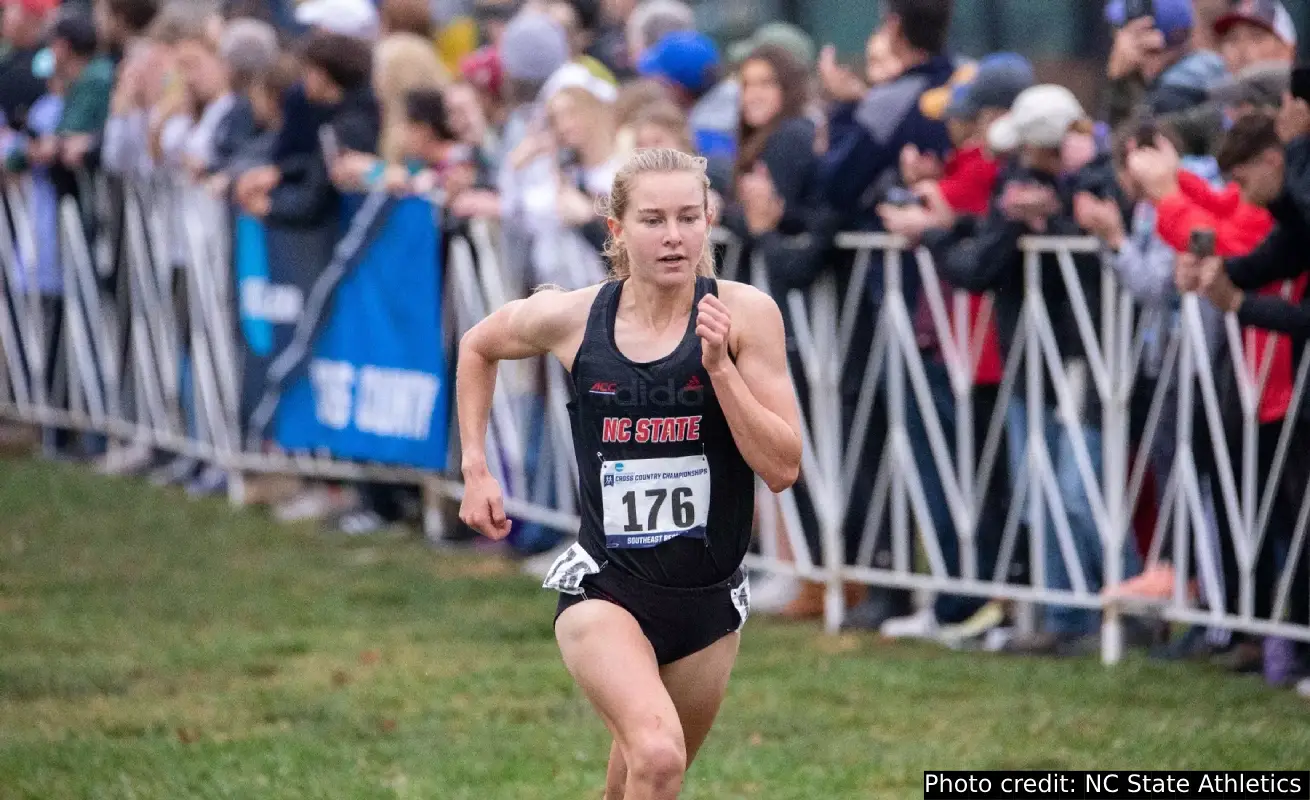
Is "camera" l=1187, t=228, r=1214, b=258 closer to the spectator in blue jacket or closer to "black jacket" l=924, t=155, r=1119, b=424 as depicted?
"black jacket" l=924, t=155, r=1119, b=424

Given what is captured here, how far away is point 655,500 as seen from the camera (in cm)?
514

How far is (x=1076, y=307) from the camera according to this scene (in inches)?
310

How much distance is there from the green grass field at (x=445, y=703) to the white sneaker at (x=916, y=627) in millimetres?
176

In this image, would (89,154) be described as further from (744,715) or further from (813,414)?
(744,715)

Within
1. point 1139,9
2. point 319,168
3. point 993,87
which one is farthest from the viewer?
point 319,168

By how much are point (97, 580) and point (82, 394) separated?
4.46 metres

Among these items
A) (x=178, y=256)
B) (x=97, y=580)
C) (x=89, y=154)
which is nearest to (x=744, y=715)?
(x=97, y=580)

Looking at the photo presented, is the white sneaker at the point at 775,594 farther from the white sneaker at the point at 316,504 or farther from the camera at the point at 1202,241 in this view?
the white sneaker at the point at 316,504

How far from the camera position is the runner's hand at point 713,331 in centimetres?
478

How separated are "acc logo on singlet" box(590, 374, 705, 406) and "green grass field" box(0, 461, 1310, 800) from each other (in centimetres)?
168

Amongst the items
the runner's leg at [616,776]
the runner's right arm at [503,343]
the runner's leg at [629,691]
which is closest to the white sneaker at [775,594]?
the runner's right arm at [503,343]

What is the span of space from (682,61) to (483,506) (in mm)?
5376

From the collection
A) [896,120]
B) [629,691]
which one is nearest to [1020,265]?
[896,120]

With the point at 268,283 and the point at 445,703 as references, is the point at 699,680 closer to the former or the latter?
the point at 445,703
